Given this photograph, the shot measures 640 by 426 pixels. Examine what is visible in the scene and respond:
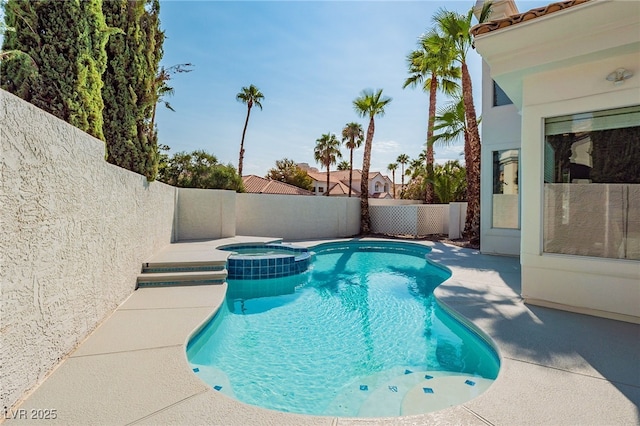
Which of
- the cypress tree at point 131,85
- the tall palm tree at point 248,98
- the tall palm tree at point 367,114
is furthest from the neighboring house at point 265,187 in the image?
the cypress tree at point 131,85

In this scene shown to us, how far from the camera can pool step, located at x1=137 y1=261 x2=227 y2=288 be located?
6.80 m

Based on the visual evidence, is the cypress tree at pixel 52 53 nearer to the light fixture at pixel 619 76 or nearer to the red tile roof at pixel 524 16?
the red tile roof at pixel 524 16

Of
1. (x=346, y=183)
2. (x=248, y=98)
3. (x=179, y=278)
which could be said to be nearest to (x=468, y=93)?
(x=179, y=278)

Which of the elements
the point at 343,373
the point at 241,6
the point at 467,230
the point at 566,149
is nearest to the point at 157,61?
the point at 241,6

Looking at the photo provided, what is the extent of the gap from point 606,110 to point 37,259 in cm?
786

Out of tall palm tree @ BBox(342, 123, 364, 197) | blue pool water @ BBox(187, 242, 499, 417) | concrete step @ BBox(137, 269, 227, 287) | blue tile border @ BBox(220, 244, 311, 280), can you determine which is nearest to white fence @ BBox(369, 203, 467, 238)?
blue tile border @ BBox(220, 244, 311, 280)

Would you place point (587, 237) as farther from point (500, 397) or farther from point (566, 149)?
point (500, 397)

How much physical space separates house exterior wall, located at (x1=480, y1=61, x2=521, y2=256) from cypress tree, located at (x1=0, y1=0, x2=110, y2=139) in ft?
40.3

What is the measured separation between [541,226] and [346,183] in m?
46.7

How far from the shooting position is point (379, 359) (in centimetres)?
452

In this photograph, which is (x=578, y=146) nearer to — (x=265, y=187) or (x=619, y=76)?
(x=619, y=76)

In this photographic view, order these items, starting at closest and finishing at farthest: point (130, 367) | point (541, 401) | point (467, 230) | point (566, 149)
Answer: point (541, 401), point (130, 367), point (566, 149), point (467, 230)

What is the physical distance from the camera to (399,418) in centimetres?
273

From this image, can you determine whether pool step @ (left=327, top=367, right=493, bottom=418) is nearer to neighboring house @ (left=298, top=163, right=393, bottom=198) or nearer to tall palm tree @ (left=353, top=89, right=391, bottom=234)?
tall palm tree @ (left=353, top=89, right=391, bottom=234)
